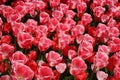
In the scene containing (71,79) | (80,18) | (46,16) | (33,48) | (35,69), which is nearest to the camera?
(35,69)

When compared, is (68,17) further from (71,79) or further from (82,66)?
(82,66)

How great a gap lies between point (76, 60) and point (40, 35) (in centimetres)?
41

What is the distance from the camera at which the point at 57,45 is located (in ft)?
7.26

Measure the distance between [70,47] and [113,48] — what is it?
0.26 m

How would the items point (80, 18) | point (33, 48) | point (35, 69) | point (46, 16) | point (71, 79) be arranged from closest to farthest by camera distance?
point (35, 69)
point (71, 79)
point (33, 48)
point (46, 16)
point (80, 18)

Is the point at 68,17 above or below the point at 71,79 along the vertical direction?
above

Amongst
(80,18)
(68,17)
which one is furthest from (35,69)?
(80,18)

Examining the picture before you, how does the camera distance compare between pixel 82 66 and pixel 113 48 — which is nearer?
pixel 82 66

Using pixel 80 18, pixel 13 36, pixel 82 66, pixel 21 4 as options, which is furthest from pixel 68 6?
pixel 82 66

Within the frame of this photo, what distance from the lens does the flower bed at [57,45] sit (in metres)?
1.89

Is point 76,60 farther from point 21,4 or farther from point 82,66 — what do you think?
point 21,4

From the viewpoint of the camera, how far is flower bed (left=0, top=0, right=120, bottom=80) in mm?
1889

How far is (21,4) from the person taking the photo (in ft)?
8.55

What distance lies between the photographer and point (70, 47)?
86.0 inches
